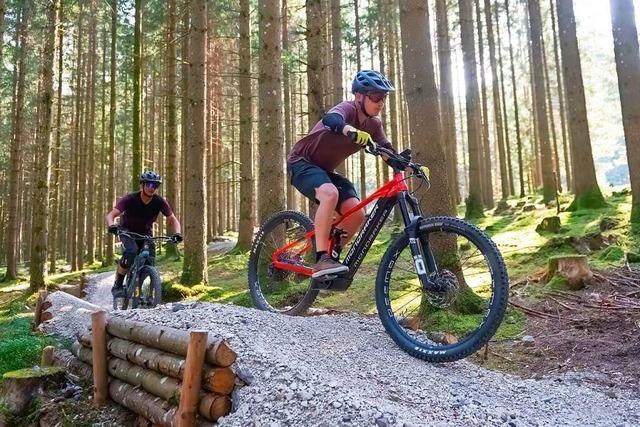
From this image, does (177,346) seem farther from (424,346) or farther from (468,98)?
(468,98)

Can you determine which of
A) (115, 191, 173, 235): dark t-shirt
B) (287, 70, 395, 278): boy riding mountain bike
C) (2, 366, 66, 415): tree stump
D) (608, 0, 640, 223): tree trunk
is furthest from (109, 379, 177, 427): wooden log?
(608, 0, 640, 223): tree trunk

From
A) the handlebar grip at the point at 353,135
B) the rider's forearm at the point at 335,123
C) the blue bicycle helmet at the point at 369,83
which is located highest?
the blue bicycle helmet at the point at 369,83

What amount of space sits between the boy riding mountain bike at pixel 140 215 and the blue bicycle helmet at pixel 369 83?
404 centimetres

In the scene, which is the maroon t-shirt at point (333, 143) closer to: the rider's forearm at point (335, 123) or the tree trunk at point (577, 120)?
the rider's forearm at point (335, 123)

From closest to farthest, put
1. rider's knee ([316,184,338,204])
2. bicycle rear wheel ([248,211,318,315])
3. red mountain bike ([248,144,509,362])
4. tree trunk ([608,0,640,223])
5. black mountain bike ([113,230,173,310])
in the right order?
red mountain bike ([248,144,509,362]) → rider's knee ([316,184,338,204]) → bicycle rear wheel ([248,211,318,315]) → black mountain bike ([113,230,173,310]) → tree trunk ([608,0,640,223])

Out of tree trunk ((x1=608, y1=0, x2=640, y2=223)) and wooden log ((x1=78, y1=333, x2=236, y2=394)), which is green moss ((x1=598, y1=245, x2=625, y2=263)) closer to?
tree trunk ((x1=608, y1=0, x2=640, y2=223))

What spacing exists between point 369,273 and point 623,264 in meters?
4.66

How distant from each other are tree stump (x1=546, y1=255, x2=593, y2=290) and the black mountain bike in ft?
18.3

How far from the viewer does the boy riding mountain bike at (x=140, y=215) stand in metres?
7.58

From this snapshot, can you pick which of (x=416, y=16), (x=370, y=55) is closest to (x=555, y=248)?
(x=416, y=16)

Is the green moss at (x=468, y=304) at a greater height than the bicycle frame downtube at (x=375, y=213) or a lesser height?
lesser

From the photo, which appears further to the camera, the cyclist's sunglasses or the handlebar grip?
the cyclist's sunglasses

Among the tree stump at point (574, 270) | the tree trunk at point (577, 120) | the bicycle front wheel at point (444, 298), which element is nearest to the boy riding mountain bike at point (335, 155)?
the bicycle front wheel at point (444, 298)

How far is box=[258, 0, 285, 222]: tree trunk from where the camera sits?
28.3ft
